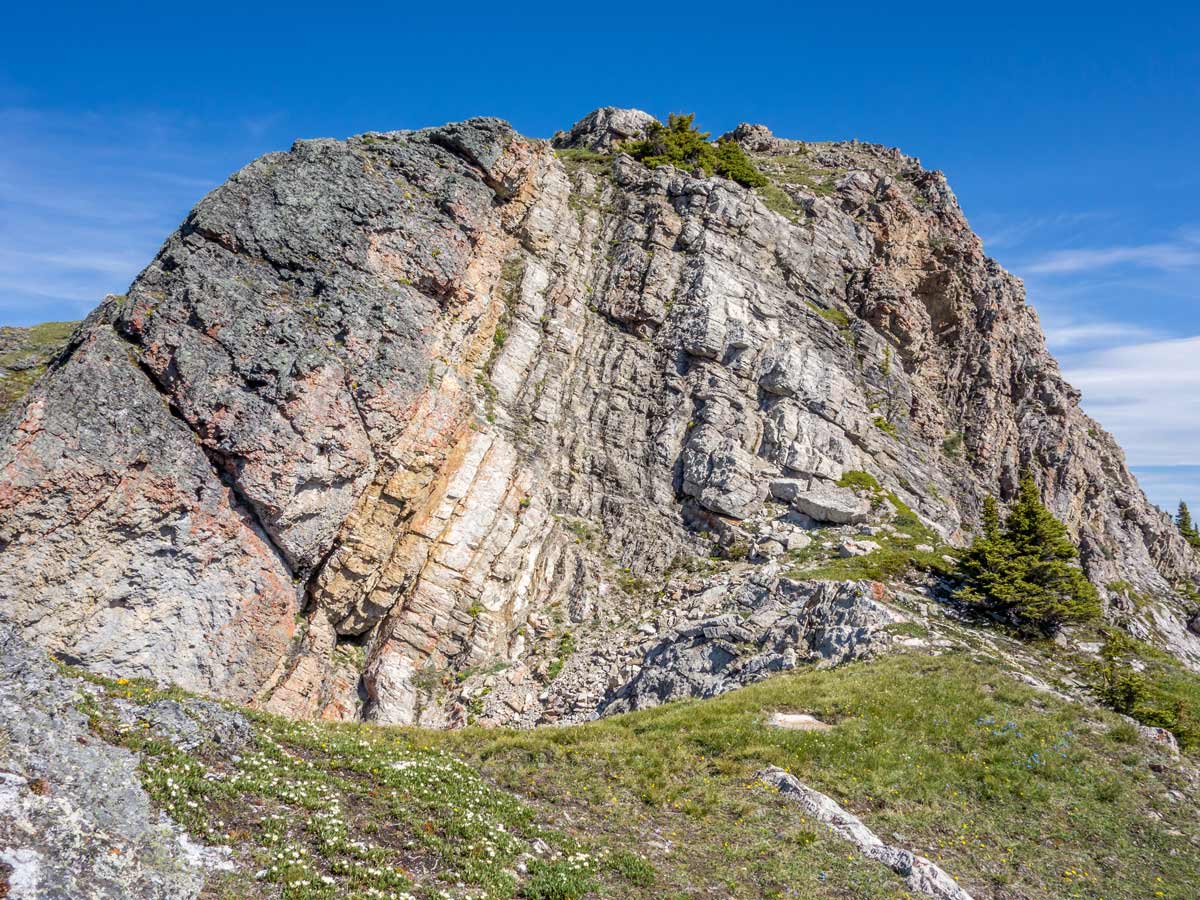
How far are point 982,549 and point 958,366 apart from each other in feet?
88.3

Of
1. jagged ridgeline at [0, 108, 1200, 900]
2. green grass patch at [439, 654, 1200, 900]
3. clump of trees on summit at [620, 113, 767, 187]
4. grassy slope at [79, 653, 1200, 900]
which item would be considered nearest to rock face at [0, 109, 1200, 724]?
jagged ridgeline at [0, 108, 1200, 900]

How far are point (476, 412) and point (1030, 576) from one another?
1086 inches

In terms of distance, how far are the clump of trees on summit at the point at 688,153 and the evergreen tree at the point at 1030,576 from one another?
1372 inches

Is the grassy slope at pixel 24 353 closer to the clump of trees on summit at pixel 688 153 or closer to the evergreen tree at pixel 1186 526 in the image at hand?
the clump of trees on summit at pixel 688 153

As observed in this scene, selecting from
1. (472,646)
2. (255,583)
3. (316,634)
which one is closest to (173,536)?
(255,583)

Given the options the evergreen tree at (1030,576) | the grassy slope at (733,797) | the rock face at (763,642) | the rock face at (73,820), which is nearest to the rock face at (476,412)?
the rock face at (763,642)

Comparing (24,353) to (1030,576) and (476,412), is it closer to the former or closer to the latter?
(476,412)

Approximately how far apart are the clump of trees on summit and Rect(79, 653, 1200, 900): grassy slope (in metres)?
42.8

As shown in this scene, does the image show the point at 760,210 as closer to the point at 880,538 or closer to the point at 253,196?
the point at 880,538

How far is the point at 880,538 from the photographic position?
121ft

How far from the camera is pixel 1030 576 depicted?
3170 cm

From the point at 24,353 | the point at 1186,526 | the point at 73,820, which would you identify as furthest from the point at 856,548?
the point at 1186,526

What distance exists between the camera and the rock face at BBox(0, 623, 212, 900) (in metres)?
9.13

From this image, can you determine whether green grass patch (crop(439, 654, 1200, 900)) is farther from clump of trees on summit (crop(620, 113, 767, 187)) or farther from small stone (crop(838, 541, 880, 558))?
clump of trees on summit (crop(620, 113, 767, 187))
